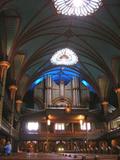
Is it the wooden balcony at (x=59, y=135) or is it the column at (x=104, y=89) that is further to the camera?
the column at (x=104, y=89)

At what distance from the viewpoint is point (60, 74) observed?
1394 inches

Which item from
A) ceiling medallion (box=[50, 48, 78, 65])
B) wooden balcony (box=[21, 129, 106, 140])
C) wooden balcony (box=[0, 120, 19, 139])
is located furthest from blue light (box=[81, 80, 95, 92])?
wooden balcony (box=[0, 120, 19, 139])

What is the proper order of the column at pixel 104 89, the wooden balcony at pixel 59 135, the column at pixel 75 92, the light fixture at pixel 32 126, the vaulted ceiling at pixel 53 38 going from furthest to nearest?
the column at pixel 75 92 < the column at pixel 104 89 < the light fixture at pixel 32 126 < the wooden balcony at pixel 59 135 < the vaulted ceiling at pixel 53 38

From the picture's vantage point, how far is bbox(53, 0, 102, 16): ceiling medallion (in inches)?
837

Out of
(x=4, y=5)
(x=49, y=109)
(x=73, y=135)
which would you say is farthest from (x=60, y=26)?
(x=73, y=135)

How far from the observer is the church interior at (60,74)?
21375mm

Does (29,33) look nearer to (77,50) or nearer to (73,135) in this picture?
(77,50)

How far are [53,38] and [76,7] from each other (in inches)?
191

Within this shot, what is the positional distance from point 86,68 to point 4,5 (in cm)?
1541

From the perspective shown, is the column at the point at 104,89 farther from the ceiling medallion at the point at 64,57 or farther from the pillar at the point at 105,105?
the ceiling medallion at the point at 64,57

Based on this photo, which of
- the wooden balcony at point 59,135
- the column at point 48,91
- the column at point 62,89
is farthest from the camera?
the column at point 62,89

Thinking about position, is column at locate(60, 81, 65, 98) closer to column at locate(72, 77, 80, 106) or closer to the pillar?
column at locate(72, 77, 80, 106)

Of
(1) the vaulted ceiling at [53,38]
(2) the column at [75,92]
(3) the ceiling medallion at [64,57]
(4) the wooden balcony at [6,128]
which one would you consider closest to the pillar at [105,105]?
(1) the vaulted ceiling at [53,38]

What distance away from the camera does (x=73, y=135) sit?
28.5m
